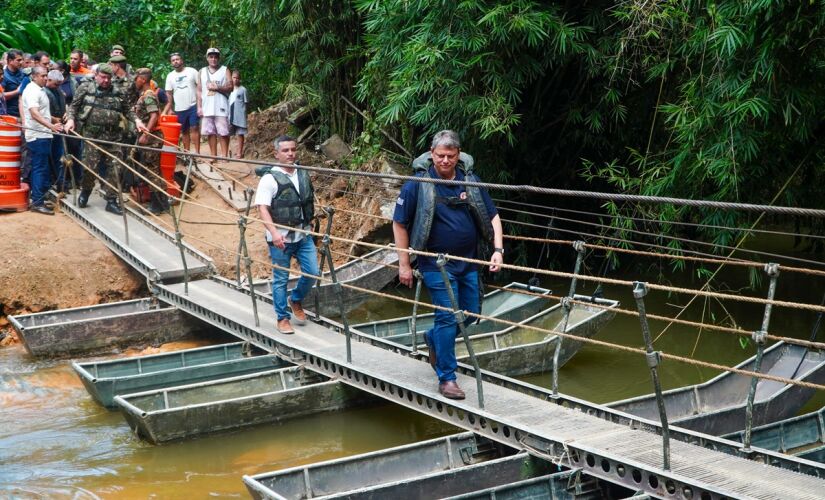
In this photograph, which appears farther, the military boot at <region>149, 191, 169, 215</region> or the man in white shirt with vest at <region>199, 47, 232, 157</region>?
the man in white shirt with vest at <region>199, 47, 232, 157</region>

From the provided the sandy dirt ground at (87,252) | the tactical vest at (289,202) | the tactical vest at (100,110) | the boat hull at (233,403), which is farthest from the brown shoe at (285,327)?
the tactical vest at (100,110)

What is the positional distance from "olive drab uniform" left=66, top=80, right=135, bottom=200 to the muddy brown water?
8.90ft

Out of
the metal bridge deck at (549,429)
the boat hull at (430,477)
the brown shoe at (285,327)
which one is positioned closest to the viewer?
the metal bridge deck at (549,429)

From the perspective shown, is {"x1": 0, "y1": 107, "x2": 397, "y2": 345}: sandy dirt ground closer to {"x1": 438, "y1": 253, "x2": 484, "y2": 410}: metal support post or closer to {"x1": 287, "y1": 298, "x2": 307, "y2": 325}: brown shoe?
{"x1": 287, "y1": 298, "x2": 307, "y2": 325}: brown shoe

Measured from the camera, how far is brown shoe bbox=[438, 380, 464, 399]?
21.3 ft

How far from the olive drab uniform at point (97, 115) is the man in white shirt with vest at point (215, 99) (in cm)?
246

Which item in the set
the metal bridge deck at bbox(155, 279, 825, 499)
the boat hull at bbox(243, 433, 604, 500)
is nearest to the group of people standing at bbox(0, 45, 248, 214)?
the metal bridge deck at bbox(155, 279, 825, 499)

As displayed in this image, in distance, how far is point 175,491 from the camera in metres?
6.38

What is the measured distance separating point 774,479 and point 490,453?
5.87ft

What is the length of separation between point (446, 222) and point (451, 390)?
113 centimetres

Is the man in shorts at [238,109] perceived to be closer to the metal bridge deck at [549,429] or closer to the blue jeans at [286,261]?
the metal bridge deck at [549,429]

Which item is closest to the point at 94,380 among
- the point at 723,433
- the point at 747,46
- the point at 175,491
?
the point at 175,491

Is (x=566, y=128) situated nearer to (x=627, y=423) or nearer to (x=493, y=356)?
(x=493, y=356)

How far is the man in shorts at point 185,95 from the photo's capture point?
13.7 m
